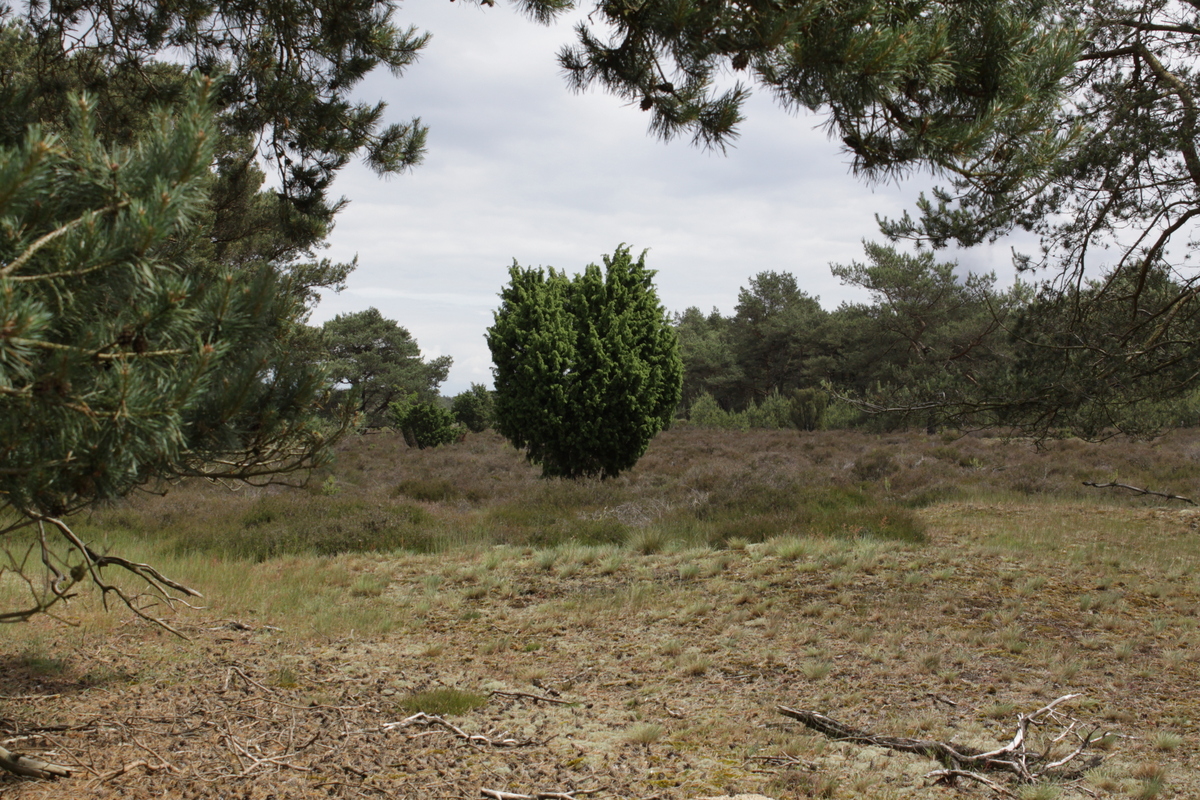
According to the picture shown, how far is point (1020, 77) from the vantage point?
3.60m

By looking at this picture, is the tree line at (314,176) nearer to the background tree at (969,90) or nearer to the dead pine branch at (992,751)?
the background tree at (969,90)

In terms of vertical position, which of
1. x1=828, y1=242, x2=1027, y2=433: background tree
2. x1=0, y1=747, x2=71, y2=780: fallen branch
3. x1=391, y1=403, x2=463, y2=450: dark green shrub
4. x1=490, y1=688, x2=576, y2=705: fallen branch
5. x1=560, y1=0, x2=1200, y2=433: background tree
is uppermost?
x1=828, y1=242, x2=1027, y2=433: background tree

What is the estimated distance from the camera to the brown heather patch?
3396mm

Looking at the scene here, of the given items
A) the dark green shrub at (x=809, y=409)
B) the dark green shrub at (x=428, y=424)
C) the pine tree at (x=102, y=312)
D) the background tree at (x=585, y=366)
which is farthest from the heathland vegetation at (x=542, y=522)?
the dark green shrub at (x=809, y=409)

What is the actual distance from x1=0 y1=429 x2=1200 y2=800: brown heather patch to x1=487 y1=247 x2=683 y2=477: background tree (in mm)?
3431

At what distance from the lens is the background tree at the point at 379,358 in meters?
36.5

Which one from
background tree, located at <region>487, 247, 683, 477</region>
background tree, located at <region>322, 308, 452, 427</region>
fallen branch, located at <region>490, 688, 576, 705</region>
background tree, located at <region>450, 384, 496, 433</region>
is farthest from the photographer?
background tree, located at <region>322, 308, 452, 427</region>

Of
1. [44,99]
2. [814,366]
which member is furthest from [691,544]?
[814,366]

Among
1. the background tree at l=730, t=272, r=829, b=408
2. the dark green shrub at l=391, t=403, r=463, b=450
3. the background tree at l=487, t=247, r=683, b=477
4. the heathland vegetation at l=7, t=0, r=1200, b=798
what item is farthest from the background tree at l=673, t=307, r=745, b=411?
the heathland vegetation at l=7, t=0, r=1200, b=798

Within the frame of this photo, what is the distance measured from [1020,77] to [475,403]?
30.2 metres

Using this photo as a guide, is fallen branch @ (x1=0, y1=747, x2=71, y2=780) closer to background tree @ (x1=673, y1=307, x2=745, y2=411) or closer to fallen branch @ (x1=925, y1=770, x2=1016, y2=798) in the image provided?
fallen branch @ (x1=925, y1=770, x2=1016, y2=798)

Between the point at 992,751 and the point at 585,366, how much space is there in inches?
467

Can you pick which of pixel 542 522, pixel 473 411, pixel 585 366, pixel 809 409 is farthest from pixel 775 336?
pixel 542 522

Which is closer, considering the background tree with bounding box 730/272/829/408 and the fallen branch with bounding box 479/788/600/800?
the fallen branch with bounding box 479/788/600/800
